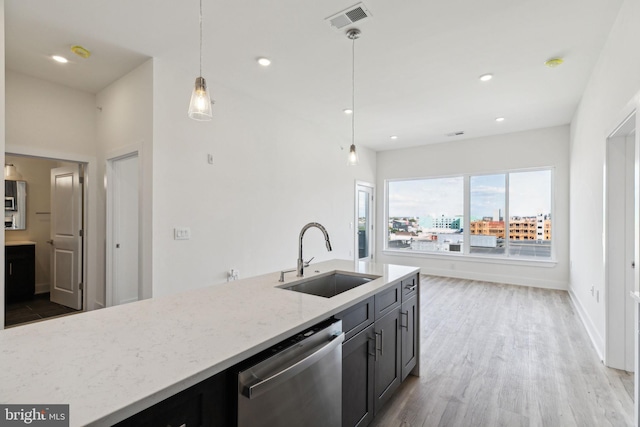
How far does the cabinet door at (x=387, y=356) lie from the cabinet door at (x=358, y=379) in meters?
0.08

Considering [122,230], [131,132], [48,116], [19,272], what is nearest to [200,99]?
[131,132]

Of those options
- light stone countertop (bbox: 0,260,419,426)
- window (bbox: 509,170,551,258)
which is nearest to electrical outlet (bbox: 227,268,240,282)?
light stone countertop (bbox: 0,260,419,426)

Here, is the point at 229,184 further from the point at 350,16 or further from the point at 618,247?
the point at 618,247

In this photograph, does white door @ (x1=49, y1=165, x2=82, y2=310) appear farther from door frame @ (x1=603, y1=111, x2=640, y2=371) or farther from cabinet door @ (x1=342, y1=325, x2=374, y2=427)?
door frame @ (x1=603, y1=111, x2=640, y2=371)

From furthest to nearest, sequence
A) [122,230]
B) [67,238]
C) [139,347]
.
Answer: [67,238], [122,230], [139,347]

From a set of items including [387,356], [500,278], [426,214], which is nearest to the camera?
[387,356]

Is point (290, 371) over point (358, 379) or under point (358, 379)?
over

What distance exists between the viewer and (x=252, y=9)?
2416 mm

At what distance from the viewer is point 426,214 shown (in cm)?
704

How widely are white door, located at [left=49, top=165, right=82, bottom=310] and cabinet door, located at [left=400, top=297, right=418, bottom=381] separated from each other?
419 centimetres

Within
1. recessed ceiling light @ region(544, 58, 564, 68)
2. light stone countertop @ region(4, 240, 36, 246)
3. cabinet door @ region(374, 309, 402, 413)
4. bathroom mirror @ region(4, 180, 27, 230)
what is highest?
recessed ceiling light @ region(544, 58, 564, 68)

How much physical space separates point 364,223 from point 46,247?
5.99 m

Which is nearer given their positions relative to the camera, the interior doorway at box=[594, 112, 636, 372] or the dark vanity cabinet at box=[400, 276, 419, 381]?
the dark vanity cabinet at box=[400, 276, 419, 381]

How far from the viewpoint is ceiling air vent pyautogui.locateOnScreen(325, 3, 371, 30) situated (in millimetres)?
2395
